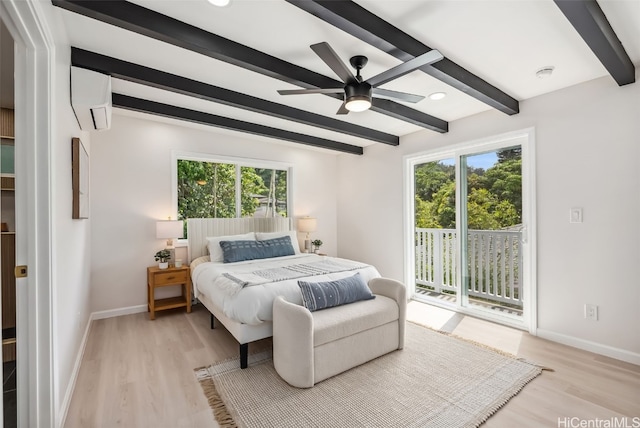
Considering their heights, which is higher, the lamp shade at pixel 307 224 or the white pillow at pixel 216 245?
the lamp shade at pixel 307 224

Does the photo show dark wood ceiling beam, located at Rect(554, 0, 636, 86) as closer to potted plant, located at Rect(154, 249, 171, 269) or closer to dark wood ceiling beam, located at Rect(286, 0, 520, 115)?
dark wood ceiling beam, located at Rect(286, 0, 520, 115)

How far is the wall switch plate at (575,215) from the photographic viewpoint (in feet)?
9.07

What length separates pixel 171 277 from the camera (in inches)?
144

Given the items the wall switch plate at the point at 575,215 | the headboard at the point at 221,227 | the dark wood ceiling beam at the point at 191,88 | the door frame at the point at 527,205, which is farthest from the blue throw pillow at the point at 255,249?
the wall switch plate at the point at 575,215

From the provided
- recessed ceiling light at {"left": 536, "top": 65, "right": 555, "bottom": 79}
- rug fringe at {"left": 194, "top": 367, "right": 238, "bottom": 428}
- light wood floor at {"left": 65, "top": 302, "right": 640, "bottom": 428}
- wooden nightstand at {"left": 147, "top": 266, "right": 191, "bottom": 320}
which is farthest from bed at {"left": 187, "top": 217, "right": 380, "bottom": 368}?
recessed ceiling light at {"left": 536, "top": 65, "right": 555, "bottom": 79}

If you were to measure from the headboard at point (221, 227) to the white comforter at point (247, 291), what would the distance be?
0.69 meters

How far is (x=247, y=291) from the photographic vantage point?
8.15 feet

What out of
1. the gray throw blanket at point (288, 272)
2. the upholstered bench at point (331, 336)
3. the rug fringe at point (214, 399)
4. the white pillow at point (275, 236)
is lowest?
the rug fringe at point (214, 399)

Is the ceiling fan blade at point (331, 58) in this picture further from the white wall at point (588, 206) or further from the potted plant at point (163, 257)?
the potted plant at point (163, 257)

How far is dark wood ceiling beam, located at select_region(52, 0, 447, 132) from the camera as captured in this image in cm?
164

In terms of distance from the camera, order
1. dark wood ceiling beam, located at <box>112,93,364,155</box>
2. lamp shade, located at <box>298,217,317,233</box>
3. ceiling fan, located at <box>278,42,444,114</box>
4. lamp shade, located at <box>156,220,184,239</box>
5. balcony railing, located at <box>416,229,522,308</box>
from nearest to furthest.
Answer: ceiling fan, located at <box>278,42,444,114</box>, dark wood ceiling beam, located at <box>112,93,364,155</box>, balcony railing, located at <box>416,229,522,308</box>, lamp shade, located at <box>156,220,184,239</box>, lamp shade, located at <box>298,217,317,233</box>

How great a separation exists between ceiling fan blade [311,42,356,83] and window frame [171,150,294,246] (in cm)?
272

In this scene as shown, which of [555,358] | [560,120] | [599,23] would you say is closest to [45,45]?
[599,23]

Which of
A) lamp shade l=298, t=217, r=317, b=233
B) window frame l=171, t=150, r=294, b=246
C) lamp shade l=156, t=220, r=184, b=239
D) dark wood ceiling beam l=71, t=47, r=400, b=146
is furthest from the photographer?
lamp shade l=298, t=217, r=317, b=233
